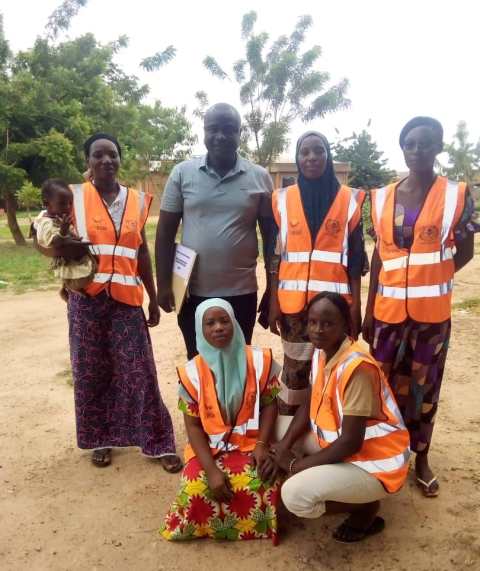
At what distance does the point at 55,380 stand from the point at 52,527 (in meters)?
2.03

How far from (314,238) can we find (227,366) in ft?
2.61

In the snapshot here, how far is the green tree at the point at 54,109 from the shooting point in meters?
12.3

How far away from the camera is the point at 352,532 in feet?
7.52

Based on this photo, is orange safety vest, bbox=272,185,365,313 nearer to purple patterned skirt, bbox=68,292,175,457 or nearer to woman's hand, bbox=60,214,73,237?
purple patterned skirt, bbox=68,292,175,457

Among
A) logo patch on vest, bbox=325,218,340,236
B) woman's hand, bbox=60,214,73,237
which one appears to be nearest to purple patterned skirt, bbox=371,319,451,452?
logo patch on vest, bbox=325,218,340,236

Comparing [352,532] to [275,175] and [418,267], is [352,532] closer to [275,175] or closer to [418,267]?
[418,267]

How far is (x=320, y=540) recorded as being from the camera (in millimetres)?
2316

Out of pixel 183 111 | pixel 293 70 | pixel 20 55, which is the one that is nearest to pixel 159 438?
pixel 20 55

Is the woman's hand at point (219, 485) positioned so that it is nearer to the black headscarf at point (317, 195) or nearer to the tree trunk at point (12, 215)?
the black headscarf at point (317, 195)

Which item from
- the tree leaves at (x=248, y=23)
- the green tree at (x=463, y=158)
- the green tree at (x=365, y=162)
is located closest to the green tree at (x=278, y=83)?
the tree leaves at (x=248, y=23)

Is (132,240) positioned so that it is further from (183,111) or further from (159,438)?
(183,111)

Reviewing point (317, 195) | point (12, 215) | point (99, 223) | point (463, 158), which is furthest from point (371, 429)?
point (463, 158)

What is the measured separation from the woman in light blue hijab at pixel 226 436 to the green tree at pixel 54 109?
11.3m

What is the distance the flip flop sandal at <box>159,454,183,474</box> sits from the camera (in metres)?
2.94
